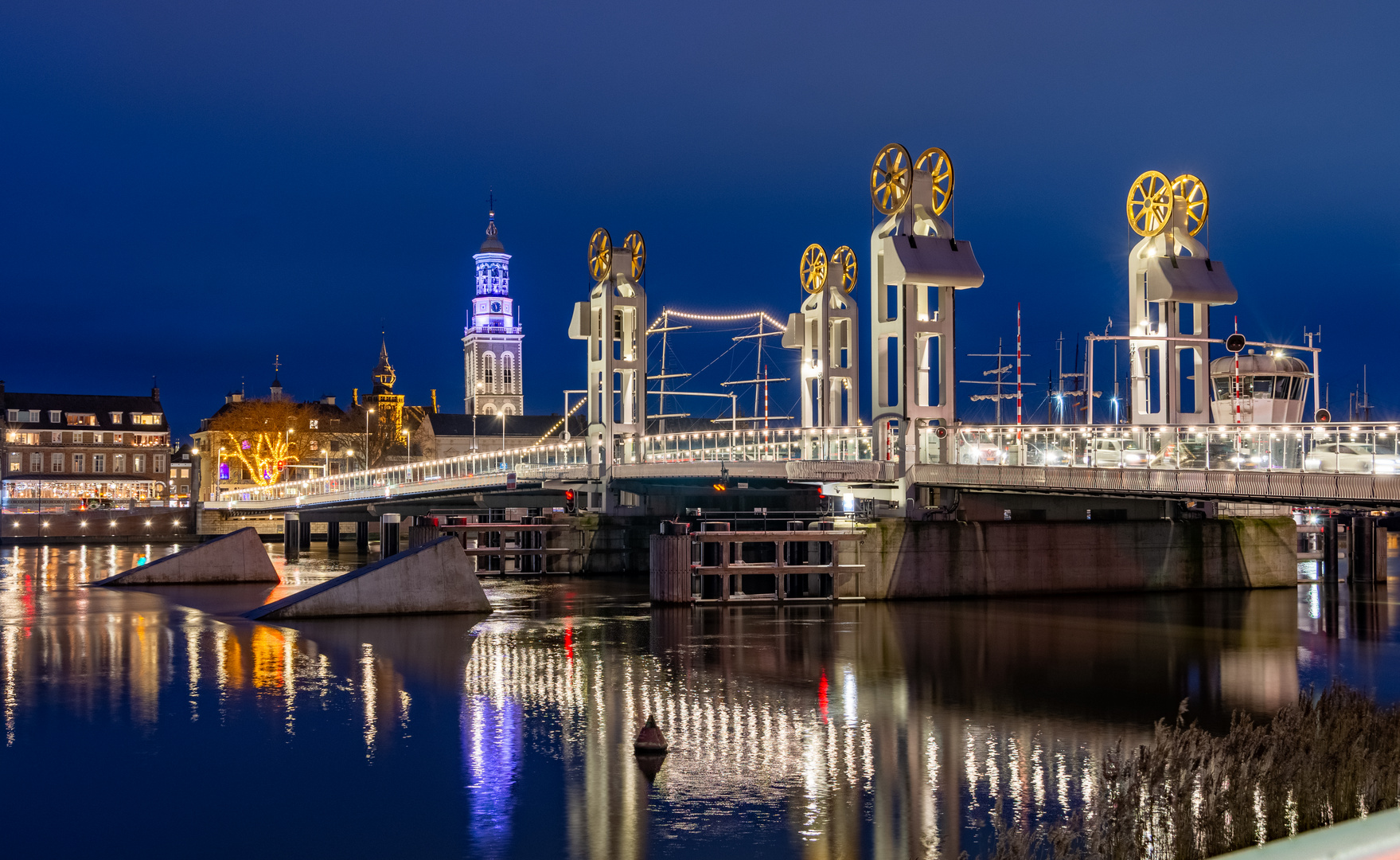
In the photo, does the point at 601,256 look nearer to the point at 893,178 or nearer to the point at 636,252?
the point at 636,252

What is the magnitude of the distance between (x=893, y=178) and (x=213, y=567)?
35991 mm

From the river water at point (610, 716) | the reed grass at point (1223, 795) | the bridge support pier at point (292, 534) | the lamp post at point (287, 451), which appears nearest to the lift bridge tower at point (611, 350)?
the river water at point (610, 716)

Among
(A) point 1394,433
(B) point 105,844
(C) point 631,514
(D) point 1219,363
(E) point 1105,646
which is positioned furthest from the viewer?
(C) point 631,514

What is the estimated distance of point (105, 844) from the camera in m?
18.5

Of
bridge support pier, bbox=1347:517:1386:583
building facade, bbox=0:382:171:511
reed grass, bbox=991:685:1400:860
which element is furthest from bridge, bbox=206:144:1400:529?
building facade, bbox=0:382:171:511

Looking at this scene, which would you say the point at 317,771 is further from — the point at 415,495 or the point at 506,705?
the point at 415,495

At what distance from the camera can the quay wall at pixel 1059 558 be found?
4972 centimetres

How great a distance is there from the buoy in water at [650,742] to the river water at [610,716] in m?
0.48

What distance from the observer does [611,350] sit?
68438 mm

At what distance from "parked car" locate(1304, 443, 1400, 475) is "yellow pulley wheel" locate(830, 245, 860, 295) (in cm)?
3638

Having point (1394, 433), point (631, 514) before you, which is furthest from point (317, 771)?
point (631, 514)

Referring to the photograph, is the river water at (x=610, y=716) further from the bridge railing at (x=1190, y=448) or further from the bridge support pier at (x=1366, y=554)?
the bridge support pier at (x=1366, y=554)

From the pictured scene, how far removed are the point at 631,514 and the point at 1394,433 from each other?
42.4 metres

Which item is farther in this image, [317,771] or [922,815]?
[317,771]
